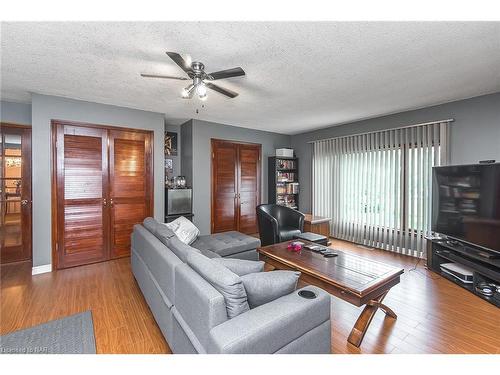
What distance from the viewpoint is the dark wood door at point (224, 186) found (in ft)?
15.8

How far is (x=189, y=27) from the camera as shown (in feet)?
5.77

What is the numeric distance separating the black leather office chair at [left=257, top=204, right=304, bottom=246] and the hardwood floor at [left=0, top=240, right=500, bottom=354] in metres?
1.50

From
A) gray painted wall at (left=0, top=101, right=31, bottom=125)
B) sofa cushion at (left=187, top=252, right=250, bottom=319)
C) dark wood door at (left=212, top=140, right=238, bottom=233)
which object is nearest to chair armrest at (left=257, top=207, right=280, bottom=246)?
dark wood door at (left=212, top=140, right=238, bottom=233)

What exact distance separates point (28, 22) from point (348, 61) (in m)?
2.64

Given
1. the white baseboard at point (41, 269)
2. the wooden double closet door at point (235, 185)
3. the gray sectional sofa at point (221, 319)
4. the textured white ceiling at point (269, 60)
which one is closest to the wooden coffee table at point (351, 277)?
the gray sectional sofa at point (221, 319)

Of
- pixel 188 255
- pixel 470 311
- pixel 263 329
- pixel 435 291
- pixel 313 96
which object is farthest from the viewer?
pixel 313 96

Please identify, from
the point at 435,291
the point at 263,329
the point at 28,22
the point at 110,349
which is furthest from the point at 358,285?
the point at 28,22

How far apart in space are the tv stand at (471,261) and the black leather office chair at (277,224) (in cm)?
188

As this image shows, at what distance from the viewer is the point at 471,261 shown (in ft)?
8.71

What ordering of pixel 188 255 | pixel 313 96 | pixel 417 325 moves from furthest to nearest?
pixel 313 96
pixel 417 325
pixel 188 255

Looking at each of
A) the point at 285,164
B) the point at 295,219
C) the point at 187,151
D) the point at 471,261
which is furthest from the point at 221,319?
the point at 285,164

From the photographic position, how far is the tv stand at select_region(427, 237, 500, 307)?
240cm
